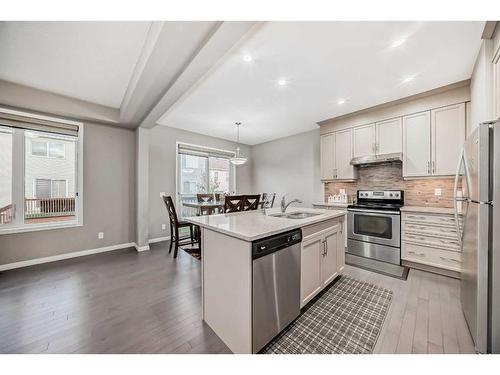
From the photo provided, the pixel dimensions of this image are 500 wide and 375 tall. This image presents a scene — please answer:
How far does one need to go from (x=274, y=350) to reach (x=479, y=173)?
6.45ft

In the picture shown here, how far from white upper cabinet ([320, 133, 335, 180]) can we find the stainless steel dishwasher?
293 centimetres

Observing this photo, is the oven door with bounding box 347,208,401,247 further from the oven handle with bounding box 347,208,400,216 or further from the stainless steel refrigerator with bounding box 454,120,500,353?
the stainless steel refrigerator with bounding box 454,120,500,353

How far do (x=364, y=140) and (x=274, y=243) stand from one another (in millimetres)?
3306

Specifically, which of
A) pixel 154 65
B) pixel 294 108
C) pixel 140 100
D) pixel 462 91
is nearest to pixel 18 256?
pixel 140 100

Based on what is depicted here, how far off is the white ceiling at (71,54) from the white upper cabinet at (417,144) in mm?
3888

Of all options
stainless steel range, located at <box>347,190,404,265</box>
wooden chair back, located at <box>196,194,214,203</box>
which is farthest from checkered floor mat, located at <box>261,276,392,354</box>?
wooden chair back, located at <box>196,194,214,203</box>

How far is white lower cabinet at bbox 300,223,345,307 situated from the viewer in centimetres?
182

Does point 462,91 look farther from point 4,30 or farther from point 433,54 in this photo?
point 4,30

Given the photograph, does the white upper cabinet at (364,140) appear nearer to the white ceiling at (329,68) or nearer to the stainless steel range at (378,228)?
the white ceiling at (329,68)

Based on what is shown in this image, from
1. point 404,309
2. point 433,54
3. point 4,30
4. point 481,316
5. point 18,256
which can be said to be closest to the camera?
point 481,316

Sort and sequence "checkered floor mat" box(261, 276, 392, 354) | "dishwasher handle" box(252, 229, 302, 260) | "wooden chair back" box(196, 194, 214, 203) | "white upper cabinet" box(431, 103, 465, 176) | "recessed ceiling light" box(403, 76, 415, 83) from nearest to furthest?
"dishwasher handle" box(252, 229, 302, 260), "checkered floor mat" box(261, 276, 392, 354), "recessed ceiling light" box(403, 76, 415, 83), "white upper cabinet" box(431, 103, 465, 176), "wooden chair back" box(196, 194, 214, 203)

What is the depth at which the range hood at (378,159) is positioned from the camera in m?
3.26

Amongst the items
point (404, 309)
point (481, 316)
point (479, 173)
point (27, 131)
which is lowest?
point (404, 309)

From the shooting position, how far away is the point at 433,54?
2.12 meters
